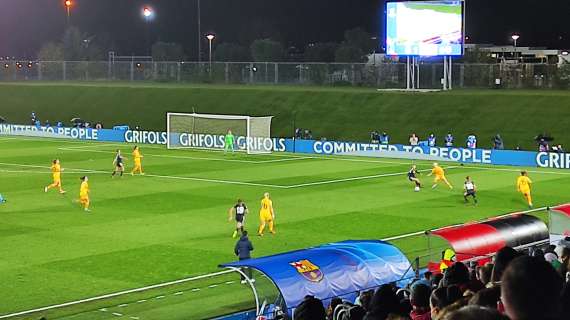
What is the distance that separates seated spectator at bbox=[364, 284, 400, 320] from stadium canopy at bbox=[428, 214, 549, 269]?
9.90m

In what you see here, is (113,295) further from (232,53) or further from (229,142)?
(232,53)

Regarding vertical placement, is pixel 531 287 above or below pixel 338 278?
above

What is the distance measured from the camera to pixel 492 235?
19.7m

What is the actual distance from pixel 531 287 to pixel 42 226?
2891 cm

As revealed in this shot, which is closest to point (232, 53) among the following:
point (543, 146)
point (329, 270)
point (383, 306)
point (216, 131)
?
point (216, 131)

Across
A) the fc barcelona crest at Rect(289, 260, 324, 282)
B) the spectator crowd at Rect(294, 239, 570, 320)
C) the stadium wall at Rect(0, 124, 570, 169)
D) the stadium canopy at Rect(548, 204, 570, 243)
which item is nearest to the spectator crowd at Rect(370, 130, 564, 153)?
the stadium wall at Rect(0, 124, 570, 169)

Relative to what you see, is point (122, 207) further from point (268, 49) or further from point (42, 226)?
point (268, 49)

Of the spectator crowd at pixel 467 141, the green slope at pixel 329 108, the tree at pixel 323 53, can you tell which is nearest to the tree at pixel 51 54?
the green slope at pixel 329 108

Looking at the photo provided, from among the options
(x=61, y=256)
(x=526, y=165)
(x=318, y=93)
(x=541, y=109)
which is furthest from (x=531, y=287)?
(x=318, y=93)

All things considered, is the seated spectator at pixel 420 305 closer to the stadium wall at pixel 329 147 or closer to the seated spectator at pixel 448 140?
the stadium wall at pixel 329 147

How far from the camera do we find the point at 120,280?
23516mm

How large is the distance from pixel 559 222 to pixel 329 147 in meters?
40.1

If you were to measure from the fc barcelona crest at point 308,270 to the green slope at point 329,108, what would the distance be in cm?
4606

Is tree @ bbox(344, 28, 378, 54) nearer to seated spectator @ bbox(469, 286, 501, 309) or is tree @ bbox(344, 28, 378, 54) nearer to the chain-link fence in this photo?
the chain-link fence
